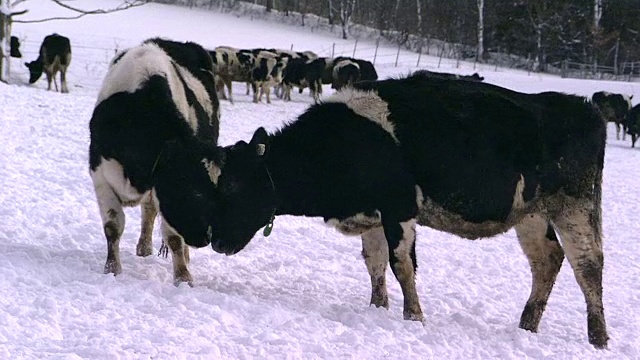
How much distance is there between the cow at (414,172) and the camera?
671 centimetres

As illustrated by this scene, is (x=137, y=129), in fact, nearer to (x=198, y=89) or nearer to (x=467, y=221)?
(x=198, y=89)

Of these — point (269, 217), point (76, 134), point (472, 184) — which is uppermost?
point (472, 184)

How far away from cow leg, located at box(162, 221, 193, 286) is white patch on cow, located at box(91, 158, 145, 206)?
425mm

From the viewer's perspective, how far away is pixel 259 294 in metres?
7.07

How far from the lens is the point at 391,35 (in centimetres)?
6100

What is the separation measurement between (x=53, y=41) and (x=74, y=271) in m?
23.7

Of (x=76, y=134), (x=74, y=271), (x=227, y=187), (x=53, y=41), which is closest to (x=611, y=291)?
(x=227, y=187)

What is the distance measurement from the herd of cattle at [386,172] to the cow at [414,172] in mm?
10

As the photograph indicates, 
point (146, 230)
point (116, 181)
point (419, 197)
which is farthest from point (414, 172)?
point (146, 230)

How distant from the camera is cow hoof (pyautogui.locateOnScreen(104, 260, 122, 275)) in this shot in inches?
280

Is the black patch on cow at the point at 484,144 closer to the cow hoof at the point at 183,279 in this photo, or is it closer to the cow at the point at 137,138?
the cow at the point at 137,138

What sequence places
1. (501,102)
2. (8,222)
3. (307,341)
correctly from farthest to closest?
Result: (8,222)
(501,102)
(307,341)

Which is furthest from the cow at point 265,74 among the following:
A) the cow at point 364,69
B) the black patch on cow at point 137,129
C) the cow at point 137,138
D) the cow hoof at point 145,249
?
the black patch on cow at point 137,129

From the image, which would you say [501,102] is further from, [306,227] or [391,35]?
[391,35]
